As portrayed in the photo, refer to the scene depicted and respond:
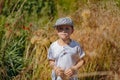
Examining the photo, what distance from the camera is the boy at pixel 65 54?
5.20m

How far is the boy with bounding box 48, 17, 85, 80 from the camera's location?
17.1 feet

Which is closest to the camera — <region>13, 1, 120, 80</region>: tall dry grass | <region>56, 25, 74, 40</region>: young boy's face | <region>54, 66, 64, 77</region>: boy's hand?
<region>54, 66, 64, 77</region>: boy's hand

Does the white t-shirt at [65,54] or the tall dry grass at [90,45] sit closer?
the white t-shirt at [65,54]

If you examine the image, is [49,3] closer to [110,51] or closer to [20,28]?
[20,28]

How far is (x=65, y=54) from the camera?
530 centimetres

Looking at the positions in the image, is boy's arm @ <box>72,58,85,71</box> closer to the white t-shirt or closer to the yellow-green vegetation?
the white t-shirt

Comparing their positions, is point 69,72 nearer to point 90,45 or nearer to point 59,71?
point 59,71

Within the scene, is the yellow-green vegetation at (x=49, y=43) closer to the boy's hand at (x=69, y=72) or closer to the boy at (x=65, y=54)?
the boy at (x=65, y=54)

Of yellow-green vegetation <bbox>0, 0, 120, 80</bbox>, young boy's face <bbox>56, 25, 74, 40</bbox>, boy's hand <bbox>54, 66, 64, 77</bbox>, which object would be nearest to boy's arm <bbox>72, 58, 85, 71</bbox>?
boy's hand <bbox>54, 66, 64, 77</bbox>

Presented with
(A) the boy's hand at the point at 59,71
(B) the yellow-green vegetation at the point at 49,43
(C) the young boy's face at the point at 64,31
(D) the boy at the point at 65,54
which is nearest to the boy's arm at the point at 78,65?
(D) the boy at the point at 65,54

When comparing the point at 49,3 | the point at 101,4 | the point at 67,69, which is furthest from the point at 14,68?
the point at 49,3

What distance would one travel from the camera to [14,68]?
727 cm

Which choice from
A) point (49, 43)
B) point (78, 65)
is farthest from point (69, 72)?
point (49, 43)

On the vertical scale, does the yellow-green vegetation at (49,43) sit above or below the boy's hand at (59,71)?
below
